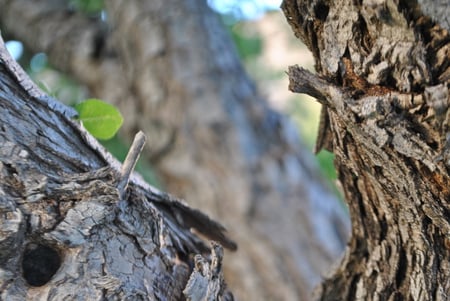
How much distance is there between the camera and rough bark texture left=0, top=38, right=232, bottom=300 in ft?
2.27

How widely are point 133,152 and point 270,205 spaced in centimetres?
142

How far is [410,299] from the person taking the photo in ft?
2.69

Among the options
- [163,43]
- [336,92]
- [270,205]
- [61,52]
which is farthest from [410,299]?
[61,52]

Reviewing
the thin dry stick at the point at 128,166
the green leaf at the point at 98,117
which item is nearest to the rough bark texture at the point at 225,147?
the green leaf at the point at 98,117

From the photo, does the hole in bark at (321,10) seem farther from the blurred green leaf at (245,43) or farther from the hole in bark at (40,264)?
the blurred green leaf at (245,43)

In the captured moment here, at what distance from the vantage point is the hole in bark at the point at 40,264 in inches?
28.6

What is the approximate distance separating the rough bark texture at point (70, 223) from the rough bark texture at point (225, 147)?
131 centimetres

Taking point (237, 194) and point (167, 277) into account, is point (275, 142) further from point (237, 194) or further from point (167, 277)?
point (167, 277)

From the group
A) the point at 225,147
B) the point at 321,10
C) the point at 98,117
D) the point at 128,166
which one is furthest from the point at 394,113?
the point at 225,147

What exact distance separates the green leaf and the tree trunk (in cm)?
32

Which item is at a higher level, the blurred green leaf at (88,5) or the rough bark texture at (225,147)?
the blurred green leaf at (88,5)

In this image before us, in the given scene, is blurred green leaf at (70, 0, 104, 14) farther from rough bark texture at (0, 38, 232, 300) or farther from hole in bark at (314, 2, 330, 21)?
hole in bark at (314, 2, 330, 21)

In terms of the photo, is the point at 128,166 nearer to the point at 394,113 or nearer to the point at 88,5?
the point at 394,113

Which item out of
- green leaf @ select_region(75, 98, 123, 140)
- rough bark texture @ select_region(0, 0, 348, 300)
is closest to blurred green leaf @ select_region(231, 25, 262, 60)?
rough bark texture @ select_region(0, 0, 348, 300)
